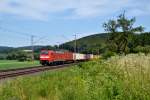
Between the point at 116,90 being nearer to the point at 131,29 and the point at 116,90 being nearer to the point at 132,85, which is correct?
the point at 132,85

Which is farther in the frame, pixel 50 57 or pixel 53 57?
pixel 53 57

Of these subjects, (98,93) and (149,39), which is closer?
(98,93)

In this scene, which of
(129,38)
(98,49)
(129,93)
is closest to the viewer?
(129,93)

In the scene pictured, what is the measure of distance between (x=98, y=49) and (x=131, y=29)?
85333 millimetres

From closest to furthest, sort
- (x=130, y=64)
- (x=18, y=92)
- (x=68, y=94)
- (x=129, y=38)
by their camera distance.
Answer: (x=68, y=94) → (x=18, y=92) → (x=130, y=64) → (x=129, y=38)

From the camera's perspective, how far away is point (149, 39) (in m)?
127

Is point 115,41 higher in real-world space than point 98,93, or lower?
higher

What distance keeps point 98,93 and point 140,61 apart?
4.53 metres

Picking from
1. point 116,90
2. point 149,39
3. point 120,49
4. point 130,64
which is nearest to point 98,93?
point 116,90

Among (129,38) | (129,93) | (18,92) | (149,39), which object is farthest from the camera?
(149,39)

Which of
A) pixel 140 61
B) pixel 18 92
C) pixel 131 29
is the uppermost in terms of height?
pixel 131 29

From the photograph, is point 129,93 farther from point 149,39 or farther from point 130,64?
point 149,39

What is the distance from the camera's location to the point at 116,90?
11.2m

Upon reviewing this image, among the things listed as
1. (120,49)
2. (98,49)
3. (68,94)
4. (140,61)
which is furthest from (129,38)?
(98,49)
